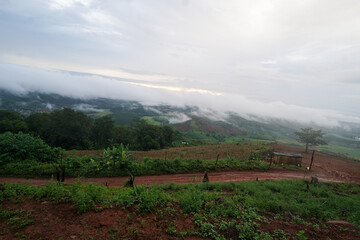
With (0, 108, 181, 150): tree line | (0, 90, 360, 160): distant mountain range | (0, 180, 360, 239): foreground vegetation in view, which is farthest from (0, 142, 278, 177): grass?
(0, 90, 360, 160): distant mountain range

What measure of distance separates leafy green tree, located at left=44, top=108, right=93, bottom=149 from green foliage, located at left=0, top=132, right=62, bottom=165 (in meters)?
13.5

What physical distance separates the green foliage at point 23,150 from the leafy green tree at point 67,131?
13.5m

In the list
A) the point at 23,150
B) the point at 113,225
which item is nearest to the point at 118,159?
the point at 23,150

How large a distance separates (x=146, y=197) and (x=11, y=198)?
4064 millimetres

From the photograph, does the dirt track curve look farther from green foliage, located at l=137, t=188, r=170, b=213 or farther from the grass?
green foliage, located at l=137, t=188, r=170, b=213

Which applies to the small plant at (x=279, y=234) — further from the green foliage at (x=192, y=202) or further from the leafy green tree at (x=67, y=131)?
the leafy green tree at (x=67, y=131)

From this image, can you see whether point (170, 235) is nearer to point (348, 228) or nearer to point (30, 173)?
point (348, 228)

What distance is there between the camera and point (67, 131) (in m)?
24.2

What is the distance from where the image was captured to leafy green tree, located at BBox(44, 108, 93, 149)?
23672 mm

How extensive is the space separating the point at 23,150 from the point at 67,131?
15.3 meters

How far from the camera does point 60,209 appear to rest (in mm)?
4633

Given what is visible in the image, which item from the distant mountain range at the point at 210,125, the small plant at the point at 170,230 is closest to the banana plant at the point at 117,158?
the small plant at the point at 170,230

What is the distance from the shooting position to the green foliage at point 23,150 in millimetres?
10039

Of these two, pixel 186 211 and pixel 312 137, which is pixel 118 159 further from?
pixel 312 137
